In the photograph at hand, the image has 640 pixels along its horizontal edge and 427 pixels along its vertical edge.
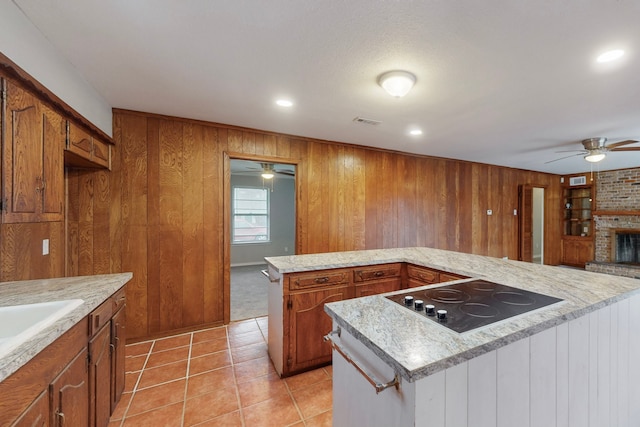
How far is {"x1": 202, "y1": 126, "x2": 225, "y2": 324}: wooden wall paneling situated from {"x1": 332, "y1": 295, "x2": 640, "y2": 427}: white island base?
2.33 metres

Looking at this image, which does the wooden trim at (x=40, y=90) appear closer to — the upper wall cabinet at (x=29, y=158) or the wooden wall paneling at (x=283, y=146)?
the upper wall cabinet at (x=29, y=158)

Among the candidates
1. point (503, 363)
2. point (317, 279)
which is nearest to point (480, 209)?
point (317, 279)

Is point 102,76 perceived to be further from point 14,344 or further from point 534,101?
point 534,101

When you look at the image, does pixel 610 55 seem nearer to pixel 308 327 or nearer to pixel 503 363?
pixel 503 363

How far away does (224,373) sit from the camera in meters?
2.21

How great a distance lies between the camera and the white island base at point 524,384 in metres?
0.83

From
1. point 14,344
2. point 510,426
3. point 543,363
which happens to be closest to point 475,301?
point 543,363

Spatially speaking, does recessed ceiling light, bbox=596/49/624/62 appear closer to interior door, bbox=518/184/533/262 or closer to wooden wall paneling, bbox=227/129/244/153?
wooden wall paneling, bbox=227/129/244/153

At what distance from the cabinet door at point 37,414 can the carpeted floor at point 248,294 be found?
7.84ft

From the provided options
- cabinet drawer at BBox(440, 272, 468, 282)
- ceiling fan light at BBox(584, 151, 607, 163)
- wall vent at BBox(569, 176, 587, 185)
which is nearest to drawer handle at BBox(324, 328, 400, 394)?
cabinet drawer at BBox(440, 272, 468, 282)

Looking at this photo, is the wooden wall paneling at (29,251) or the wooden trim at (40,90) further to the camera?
the wooden wall paneling at (29,251)

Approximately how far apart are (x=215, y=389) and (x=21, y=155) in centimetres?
196

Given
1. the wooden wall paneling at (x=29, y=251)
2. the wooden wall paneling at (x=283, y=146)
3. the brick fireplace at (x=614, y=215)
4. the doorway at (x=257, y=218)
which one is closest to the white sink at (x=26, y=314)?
the wooden wall paneling at (x=29, y=251)

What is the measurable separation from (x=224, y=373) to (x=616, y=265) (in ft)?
27.2
